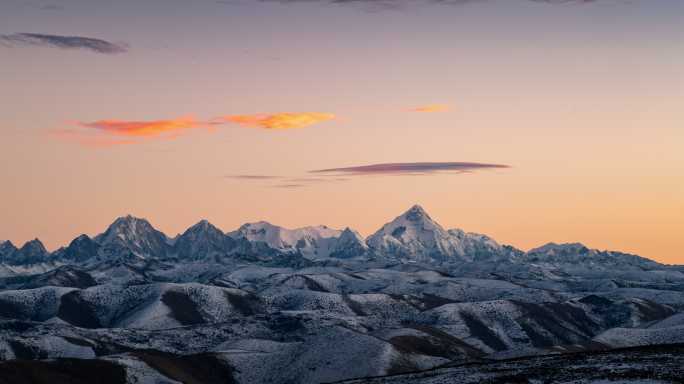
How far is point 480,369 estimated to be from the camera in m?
87.4

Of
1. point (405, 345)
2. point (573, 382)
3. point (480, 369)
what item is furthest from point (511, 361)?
point (405, 345)

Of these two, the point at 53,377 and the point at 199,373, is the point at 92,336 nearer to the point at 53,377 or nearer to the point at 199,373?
the point at 199,373

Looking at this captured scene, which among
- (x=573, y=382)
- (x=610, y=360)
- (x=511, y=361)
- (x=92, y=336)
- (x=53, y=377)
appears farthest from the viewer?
(x=92, y=336)

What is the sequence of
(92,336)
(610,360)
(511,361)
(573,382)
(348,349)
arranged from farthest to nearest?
(92,336)
(348,349)
(511,361)
(610,360)
(573,382)

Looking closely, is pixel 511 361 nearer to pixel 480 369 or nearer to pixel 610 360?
pixel 480 369

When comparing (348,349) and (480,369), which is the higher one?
(480,369)

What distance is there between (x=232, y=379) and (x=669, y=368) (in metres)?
79.0

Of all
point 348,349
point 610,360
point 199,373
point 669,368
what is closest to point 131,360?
point 199,373

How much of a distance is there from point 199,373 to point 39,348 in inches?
1570

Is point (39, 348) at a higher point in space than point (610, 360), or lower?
lower

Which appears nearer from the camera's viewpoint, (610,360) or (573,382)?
(573,382)

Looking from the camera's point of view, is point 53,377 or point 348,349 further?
point 348,349

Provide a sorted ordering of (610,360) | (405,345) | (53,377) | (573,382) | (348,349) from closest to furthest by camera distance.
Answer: (573,382), (610,360), (53,377), (348,349), (405,345)

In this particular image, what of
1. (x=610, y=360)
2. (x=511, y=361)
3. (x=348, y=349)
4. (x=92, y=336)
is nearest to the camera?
(x=610, y=360)
